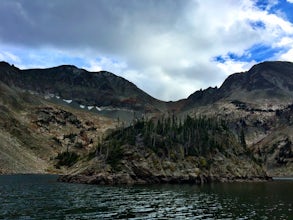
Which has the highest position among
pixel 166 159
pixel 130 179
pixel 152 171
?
pixel 166 159

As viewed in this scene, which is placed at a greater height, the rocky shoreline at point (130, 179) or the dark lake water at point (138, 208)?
the rocky shoreline at point (130, 179)

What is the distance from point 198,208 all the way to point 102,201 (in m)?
21.8

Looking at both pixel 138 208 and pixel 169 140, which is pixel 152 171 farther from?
pixel 138 208

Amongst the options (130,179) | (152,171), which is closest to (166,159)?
(152,171)

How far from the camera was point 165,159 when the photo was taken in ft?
525

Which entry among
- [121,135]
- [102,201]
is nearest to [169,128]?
[121,135]

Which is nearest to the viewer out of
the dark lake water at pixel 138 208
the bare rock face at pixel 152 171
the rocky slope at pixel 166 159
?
the dark lake water at pixel 138 208

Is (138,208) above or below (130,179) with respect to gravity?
below

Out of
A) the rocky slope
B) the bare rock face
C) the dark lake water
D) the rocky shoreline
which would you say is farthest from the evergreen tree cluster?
the dark lake water

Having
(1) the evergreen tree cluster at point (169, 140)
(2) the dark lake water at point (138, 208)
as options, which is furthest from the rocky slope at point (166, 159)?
(2) the dark lake water at point (138, 208)

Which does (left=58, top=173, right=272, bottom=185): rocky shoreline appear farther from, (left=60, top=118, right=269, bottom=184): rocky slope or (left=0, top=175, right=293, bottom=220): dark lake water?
(left=0, top=175, right=293, bottom=220): dark lake water

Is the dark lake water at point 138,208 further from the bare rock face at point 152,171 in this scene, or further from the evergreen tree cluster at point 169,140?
the evergreen tree cluster at point 169,140

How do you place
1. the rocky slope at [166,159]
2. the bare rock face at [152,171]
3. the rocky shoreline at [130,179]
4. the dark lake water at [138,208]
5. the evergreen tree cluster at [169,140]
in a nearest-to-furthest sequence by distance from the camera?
the dark lake water at [138,208] < the rocky shoreline at [130,179] < the bare rock face at [152,171] < the rocky slope at [166,159] < the evergreen tree cluster at [169,140]

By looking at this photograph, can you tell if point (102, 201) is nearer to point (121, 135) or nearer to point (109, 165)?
point (109, 165)
